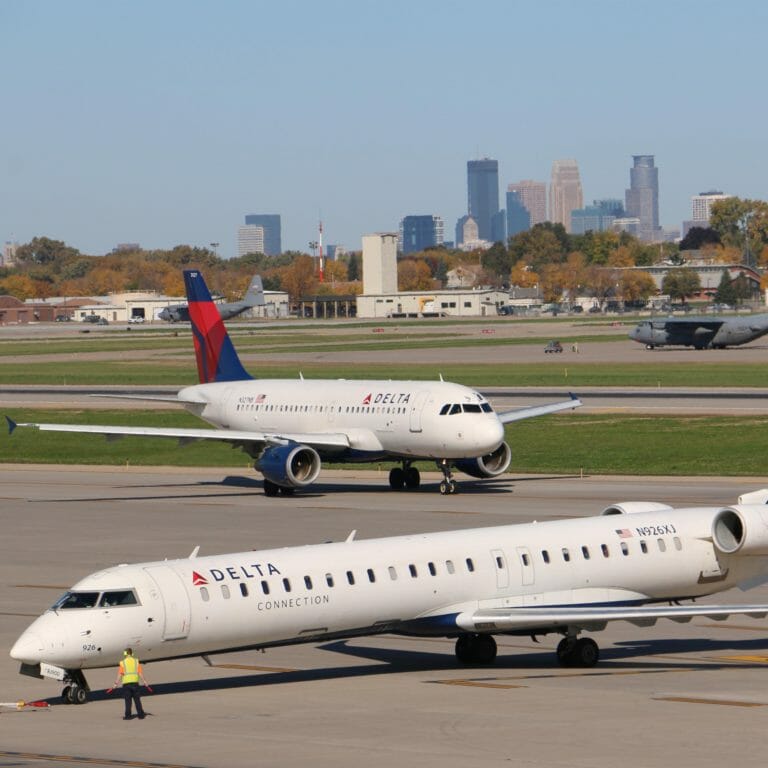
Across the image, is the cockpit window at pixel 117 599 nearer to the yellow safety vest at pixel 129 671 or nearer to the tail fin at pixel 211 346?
the yellow safety vest at pixel 129 671

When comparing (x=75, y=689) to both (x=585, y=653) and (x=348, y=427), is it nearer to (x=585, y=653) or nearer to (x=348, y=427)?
(x=585, y=653)

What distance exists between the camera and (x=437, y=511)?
5494 cm

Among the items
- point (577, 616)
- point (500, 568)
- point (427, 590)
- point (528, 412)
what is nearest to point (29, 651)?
point (427, 590)

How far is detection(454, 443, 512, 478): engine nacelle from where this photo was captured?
195 feet

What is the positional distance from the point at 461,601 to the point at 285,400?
3237cm

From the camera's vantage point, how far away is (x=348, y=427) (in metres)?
59.8

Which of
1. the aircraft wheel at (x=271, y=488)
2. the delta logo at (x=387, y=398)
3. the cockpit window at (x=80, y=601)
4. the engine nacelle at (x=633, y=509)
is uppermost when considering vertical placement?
the delta logo at (x=387, y=398)

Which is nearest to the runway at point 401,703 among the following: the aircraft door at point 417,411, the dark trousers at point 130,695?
the dark trousers at point 130,695

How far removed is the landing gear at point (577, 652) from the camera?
30594mm

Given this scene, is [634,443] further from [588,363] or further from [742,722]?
[588,363]

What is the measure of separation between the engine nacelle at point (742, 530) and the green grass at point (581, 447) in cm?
3060

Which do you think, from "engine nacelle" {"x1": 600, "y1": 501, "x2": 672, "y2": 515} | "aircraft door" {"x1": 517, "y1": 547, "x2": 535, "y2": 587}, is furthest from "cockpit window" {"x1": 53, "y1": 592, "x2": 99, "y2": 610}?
"engine nacelle" {"x1": 600, "y1": 501, "x2": 672, "y2": 515}

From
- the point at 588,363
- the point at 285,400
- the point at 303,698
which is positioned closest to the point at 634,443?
the point at 285,400

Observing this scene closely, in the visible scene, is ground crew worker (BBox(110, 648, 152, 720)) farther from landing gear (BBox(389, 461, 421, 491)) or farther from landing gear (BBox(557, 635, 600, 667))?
landing gear (BBox(389, 461, 421, 491))
